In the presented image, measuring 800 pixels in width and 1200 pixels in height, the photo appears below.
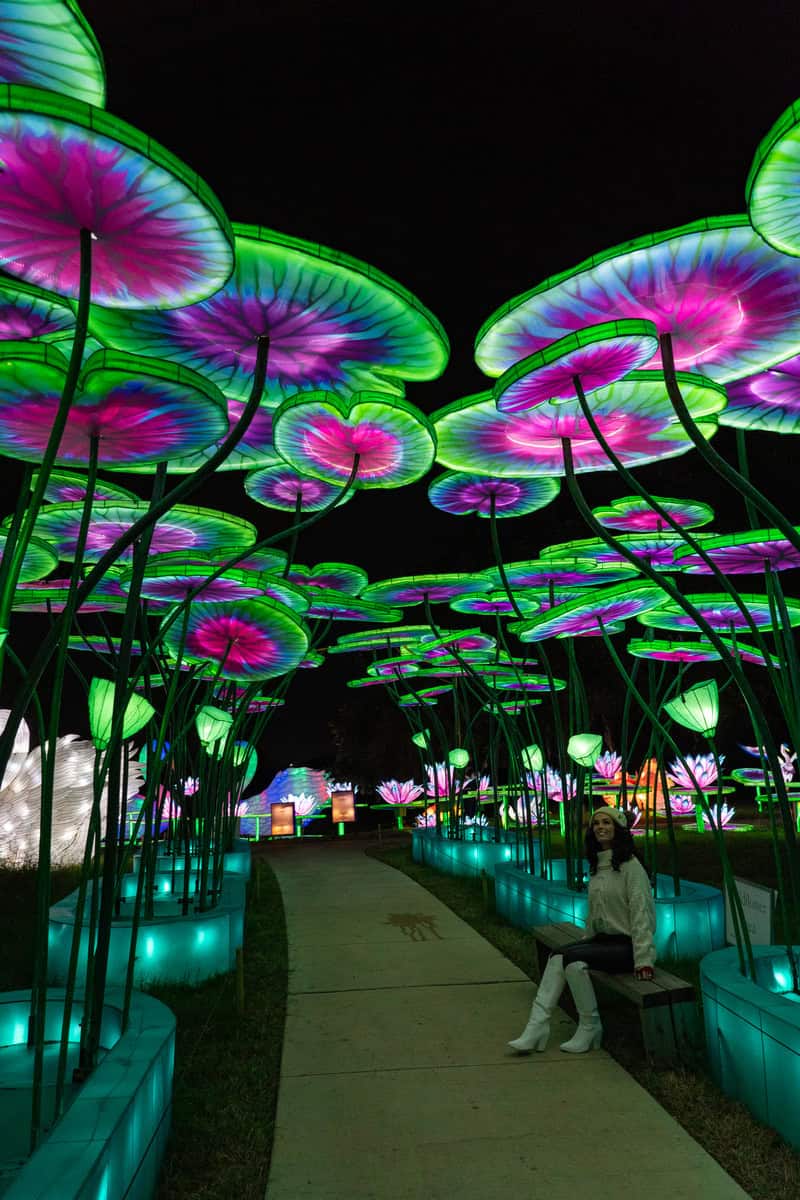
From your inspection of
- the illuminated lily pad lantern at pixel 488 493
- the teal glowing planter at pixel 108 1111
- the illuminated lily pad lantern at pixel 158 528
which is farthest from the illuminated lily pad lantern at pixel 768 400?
the teal glowing planter at pixel 108 1111

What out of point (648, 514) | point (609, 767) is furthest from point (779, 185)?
point (609, 767)

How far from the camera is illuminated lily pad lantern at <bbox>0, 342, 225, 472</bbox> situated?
3.12 meters

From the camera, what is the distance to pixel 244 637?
7.19 metres

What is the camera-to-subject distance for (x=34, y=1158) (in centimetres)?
253

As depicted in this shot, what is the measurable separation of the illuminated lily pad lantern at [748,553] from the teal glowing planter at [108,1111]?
3655 mm

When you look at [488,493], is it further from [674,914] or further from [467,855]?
[467,855]

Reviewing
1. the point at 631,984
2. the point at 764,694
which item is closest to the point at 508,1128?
the point at 631,984

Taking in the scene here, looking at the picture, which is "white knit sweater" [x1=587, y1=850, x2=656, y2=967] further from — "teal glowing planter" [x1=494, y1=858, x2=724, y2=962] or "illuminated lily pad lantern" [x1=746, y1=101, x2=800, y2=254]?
"illuminated lily pad lantern" [x1=746, y1=101, x2=800, y2=254]

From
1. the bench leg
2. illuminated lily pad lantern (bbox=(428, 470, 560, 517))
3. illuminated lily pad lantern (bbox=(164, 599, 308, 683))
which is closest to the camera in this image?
the bench leg

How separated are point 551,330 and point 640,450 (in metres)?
1.55

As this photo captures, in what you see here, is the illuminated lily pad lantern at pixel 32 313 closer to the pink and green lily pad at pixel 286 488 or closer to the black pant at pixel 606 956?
the pink and green lily pad at pixel 286 488

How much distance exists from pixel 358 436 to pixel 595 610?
2.68 meters

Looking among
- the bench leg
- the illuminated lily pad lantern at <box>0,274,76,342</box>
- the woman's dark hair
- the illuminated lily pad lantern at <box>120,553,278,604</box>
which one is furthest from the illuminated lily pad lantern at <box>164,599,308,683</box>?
the bench leg

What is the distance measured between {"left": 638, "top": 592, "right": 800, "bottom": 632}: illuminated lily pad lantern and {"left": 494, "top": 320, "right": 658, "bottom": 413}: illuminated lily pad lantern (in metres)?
1.80
